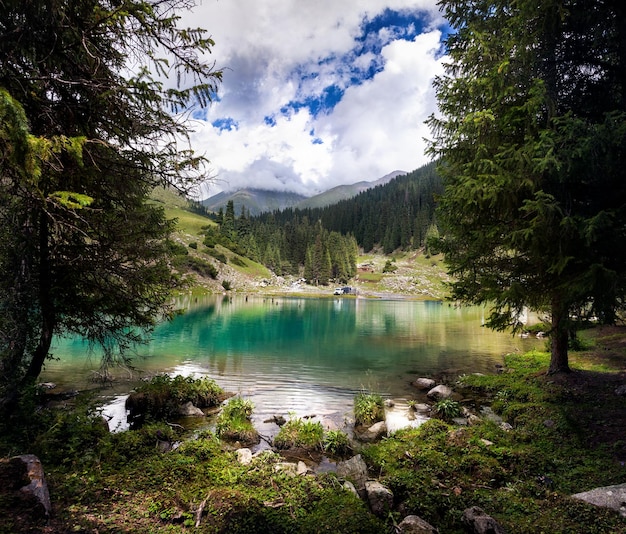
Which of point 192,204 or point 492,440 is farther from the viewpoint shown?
point 492,440

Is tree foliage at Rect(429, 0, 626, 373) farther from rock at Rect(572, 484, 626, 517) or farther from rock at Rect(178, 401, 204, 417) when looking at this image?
rock at Rect(178, 401, 204, 417)

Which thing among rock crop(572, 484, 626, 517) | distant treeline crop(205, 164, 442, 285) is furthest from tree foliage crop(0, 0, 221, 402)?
distant treeline crop(205, 164, 442, 285)

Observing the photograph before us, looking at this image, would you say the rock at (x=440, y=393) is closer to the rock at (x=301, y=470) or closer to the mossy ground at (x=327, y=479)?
the mossy ground at (x=327, y=479)

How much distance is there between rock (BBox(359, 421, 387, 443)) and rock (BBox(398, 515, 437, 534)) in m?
4.94

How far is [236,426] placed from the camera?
10.6 metres

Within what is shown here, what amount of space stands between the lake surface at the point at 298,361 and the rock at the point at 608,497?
778 cm

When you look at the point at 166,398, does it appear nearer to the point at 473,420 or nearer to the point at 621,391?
the point at 473,420

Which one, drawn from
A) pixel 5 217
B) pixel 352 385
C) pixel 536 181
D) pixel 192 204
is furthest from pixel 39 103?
pixel 352 385

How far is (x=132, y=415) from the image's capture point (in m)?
12.0

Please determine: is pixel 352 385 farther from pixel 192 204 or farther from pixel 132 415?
pixel 192 204

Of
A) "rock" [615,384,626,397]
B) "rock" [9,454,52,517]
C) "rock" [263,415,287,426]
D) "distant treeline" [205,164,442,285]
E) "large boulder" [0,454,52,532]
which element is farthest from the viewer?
"distant treeline" [205,164,442,285]

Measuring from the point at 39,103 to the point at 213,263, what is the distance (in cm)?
9961

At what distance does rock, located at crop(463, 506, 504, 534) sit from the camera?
5418mm

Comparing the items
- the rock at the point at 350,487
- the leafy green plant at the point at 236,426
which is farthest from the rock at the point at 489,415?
the leafy green plant at the point at 236,426
